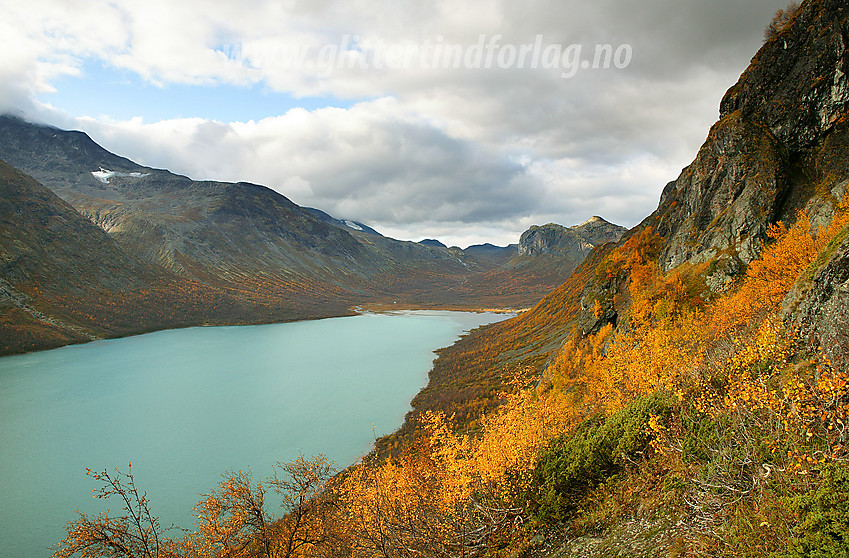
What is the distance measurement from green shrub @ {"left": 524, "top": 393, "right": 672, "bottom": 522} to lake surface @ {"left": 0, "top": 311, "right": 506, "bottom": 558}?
28.0 m

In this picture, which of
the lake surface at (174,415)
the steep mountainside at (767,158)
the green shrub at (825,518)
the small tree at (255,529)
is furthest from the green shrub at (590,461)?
the lake surface at (174,415)

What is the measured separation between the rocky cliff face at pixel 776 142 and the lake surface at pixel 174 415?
119 feet

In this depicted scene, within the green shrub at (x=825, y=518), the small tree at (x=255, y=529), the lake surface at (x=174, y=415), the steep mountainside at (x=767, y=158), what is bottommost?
the lake surface at (x=174, y=415)

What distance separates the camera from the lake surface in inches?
1268

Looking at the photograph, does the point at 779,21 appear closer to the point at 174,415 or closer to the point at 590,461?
the point at 590,461

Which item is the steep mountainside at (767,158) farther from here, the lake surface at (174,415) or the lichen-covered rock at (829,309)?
the lake surface at (174,415)

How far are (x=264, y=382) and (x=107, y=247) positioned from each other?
447ft

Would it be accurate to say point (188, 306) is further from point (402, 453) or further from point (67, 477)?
point (402, 453)

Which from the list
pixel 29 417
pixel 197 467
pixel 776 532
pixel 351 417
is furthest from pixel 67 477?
pixel 776 532

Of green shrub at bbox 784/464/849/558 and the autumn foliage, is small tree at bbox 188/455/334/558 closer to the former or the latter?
the autumn foliage

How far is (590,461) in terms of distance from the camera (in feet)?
42.0

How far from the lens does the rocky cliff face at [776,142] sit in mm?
28406

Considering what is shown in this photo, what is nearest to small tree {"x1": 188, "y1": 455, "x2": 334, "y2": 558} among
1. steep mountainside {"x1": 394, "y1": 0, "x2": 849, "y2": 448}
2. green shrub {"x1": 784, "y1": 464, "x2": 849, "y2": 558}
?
green shrub {"x1": 784, "y1": 464, "x2": 849, "y2": 558}

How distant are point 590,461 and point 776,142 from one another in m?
34.2
